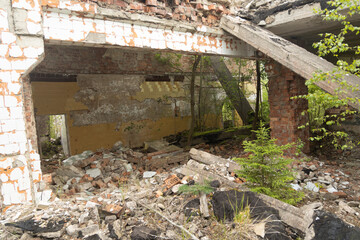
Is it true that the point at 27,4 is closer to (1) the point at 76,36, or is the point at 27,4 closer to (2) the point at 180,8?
(1) the point at 76,36

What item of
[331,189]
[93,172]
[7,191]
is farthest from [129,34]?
[331,189]

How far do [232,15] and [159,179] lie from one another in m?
4.14

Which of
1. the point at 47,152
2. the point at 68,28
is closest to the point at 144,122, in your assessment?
the point at 47,152

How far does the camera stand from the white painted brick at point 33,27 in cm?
340

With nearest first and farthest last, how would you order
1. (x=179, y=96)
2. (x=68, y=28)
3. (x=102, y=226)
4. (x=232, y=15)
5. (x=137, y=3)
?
(x=102, y=226), (x=68, y=28), (x=137, y=3), (x=232, y=15), (x=179, y=96)

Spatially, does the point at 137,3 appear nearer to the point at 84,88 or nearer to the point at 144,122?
the point at 84,88

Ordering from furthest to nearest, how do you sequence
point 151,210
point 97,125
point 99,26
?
1. point 97,125
2. point 99,26
3. point 151,210

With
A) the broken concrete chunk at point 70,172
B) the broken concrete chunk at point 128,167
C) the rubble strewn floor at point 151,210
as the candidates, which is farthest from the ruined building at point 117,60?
the broken concrete chunk at point 128,167

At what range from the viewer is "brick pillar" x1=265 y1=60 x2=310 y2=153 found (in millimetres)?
6148

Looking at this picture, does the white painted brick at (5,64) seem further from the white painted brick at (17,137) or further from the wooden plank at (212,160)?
the wooden plank at (212,160)

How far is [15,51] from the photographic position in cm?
337

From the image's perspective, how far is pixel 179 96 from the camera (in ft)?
36.8

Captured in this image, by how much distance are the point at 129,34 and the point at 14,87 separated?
1976 millimetres

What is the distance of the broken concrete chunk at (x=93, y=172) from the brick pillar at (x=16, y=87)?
8.91ft
